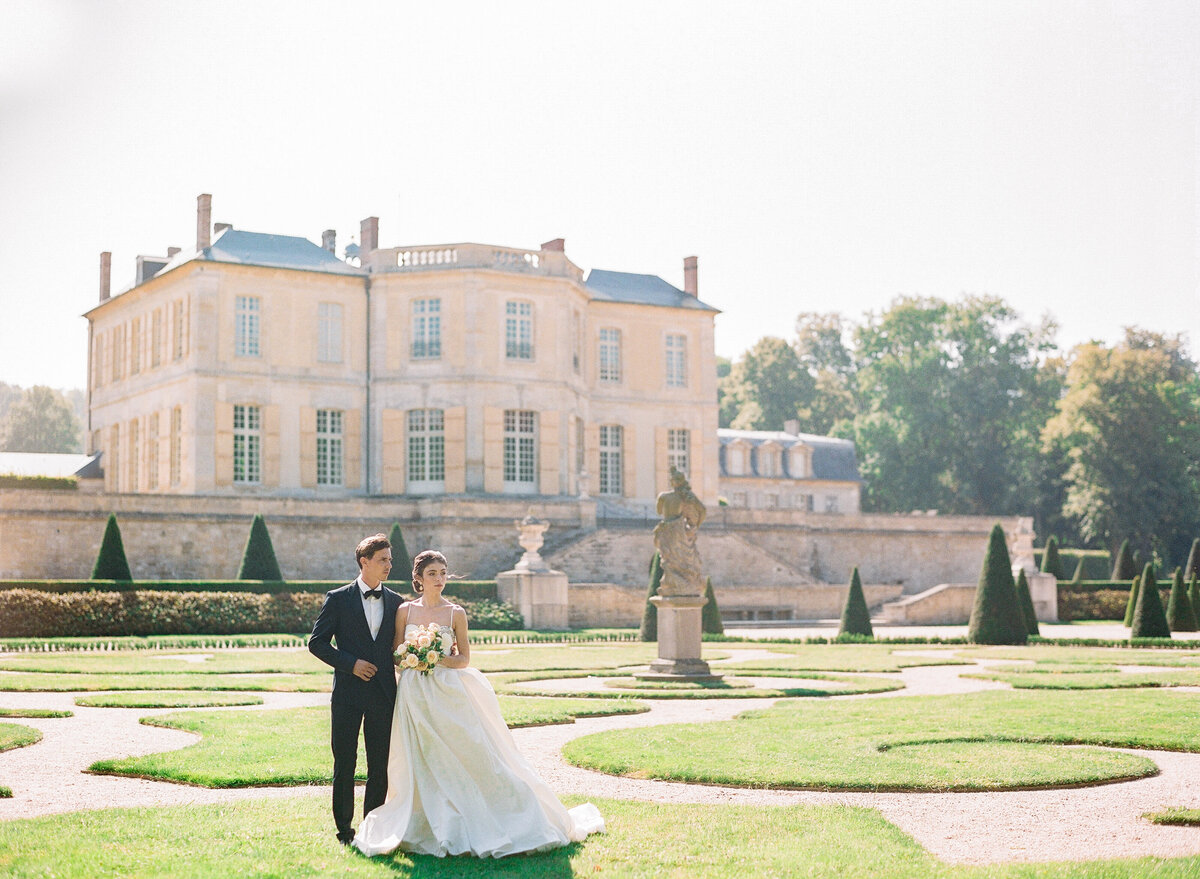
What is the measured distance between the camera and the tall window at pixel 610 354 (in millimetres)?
45000

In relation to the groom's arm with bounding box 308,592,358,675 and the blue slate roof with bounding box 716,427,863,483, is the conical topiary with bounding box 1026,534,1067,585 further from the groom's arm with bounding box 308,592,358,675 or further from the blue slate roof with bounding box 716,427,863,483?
the groom's arm with bounding box 308,592,358,675

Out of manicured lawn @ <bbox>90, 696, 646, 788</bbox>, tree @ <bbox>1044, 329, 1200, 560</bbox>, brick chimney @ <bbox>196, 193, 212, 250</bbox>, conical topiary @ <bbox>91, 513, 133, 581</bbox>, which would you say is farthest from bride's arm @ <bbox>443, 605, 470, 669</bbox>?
tree @ <bbox>1044, 329, 1200, 560</bbox>

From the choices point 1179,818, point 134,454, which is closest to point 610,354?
point 134,454

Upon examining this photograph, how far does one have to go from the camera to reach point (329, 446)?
41.0m

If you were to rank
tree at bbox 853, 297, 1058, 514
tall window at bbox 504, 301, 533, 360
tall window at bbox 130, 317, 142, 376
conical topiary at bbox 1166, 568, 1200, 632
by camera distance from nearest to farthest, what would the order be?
conical topiary at bbox 1166, 568, 1200, 632 → tall window at bbox 504, 301, 533, 360 → tall window at bbox 130, 317, 142, 376 → tree at bbox 853, 297, 1058, 514

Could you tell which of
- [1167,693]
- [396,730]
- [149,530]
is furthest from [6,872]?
[149,530]

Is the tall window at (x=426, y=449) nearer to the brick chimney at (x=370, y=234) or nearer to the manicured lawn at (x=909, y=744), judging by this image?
the brick chimney at (x=370, y=234)

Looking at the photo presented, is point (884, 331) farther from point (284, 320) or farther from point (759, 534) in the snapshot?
point (284, 320)

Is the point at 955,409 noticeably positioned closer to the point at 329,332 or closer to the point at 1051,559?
the point at 1051,559

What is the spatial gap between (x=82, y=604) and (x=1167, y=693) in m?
19.8

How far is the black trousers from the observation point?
7262 mm

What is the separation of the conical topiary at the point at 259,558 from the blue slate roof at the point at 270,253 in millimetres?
11437

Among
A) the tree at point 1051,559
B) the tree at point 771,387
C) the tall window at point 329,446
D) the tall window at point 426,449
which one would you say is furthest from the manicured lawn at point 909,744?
the tree at point 771,387

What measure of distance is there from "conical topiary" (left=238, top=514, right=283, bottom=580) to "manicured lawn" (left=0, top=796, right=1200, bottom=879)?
2358 cm
